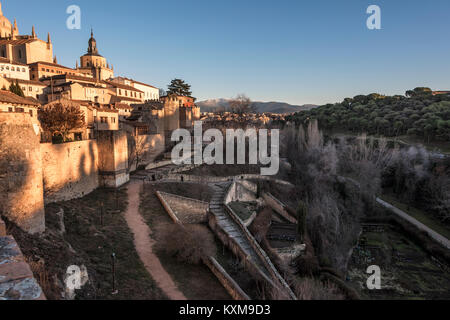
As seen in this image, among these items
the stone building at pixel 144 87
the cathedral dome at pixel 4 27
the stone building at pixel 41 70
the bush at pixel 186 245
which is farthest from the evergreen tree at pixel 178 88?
the bush at pixel 186 245

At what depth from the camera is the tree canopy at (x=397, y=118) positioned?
4375cm

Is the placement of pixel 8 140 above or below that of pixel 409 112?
below

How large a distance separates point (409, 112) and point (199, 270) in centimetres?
5954

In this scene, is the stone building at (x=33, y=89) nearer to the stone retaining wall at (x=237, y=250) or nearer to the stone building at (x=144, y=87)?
the stone building at (x=144, y=87)

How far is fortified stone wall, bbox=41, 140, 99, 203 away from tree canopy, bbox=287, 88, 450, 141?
1893 inches

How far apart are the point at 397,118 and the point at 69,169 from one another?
56638 millimetres

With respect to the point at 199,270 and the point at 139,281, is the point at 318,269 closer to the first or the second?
the point at 199,270

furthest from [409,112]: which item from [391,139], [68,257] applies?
[68,257]

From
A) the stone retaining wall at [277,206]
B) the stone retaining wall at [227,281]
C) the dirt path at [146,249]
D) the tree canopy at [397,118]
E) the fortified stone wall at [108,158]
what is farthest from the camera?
the tree canopy at [397,118]

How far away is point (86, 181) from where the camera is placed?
1616cm

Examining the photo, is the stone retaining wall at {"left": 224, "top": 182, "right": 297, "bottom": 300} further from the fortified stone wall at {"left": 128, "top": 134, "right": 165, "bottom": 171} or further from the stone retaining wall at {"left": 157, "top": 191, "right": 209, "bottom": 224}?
the fortified stone wall at {"left": 128, "top": 134, "right": 165, "bottom": 171}

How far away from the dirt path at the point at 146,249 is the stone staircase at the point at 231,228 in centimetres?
414
